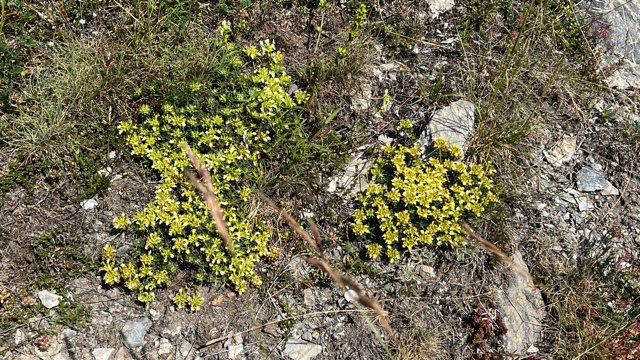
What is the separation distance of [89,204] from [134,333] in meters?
1.29

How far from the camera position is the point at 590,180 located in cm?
526

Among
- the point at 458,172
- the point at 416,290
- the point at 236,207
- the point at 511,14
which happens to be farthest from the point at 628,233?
the point at 236,207

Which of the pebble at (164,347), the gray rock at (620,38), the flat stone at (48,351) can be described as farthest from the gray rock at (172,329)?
the gray rock at (620,38)

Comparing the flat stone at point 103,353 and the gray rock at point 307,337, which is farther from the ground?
the flat stone at point 103,353

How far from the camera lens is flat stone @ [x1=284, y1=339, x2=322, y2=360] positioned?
13.3ft

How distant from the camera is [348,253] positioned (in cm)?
448

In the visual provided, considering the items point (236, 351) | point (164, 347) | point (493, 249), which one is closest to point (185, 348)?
point (164, 347)

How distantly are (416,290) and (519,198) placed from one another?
5.00ft

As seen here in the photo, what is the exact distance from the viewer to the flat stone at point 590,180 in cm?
523

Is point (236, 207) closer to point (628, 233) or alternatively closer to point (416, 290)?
point (416, 290)

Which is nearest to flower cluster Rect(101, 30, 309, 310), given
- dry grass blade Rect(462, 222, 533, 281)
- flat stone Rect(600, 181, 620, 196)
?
dry grass blade Rect(462, 222, 533, 281)

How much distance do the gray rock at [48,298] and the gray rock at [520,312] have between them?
12.8ft

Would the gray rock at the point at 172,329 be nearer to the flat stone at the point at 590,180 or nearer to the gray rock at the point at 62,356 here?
the gray rock at the point at 62,356

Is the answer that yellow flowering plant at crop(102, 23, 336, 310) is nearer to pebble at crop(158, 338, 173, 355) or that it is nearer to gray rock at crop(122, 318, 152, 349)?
gray rock at crop(122, 318, 152, 349)
